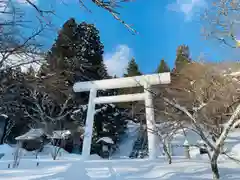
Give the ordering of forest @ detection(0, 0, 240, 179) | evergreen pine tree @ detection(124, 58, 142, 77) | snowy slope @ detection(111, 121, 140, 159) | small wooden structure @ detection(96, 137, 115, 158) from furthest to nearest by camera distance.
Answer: evergreen pine tree @ detection(124, 58, 142, 77), snowy slope @ detection(111, 121, 140, 159), small wooden structure @ detection(96, 137, 115, 158), forest @ detection(0, 0, 240, 179)

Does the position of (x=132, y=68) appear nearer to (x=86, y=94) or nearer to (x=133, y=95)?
(x=86, y=94)

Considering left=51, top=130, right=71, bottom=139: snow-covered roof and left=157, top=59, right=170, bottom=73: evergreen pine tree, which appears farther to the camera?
left=157, top=59, right=170, bottom=73: evergreen pine tree

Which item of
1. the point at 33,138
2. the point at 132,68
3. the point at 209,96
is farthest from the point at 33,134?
the point at 209,96

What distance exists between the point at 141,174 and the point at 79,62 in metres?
4.87

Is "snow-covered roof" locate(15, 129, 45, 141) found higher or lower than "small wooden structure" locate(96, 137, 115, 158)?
higher

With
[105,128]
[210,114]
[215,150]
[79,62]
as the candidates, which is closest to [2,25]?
[79,62]

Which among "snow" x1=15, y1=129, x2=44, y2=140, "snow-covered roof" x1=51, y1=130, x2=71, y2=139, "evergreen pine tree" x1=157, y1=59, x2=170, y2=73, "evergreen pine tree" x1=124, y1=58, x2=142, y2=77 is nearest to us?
"snow-covered roof" x1=51, y1=130, x2=71, y2=139

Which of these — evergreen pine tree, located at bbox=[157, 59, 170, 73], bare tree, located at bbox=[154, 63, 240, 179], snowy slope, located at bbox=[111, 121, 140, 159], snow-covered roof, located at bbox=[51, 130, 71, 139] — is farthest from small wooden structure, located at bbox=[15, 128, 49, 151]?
evergreen pine tree, located at bbox=[157, 59, 170, 73]

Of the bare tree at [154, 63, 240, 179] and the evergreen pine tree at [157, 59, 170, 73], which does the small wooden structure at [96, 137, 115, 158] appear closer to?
the bare tree at [154, 63, 240, 179]

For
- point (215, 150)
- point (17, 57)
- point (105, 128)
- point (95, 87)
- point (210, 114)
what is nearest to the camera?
point (17, 57)

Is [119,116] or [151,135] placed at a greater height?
[119,116]

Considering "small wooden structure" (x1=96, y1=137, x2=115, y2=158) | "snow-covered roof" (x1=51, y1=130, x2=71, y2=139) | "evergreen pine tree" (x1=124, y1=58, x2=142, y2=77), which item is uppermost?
"evergreen pine tree" (x1=124, y1=58, x2=142, y2=77)

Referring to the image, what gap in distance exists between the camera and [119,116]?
1841cm

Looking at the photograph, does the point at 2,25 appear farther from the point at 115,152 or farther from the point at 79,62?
the point at 115,152
